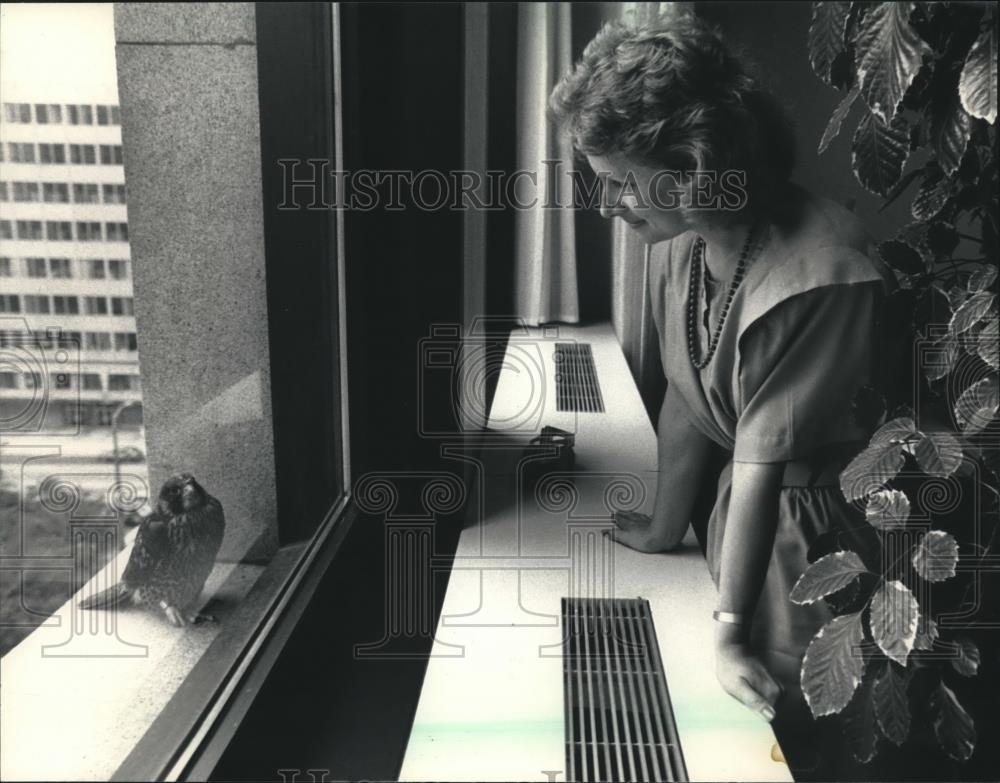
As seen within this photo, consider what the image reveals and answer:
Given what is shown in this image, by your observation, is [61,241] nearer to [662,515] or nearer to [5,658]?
[5,658]

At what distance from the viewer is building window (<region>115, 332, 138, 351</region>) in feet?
1.96

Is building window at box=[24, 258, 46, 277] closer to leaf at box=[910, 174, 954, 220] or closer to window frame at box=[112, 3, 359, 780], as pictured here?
window frame at box=[112, 3, 359, 780]

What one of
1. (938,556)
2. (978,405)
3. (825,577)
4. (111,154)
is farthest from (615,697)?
(111,154)

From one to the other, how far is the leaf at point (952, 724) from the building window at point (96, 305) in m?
0.94

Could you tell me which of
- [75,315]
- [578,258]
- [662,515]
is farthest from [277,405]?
[578,258]

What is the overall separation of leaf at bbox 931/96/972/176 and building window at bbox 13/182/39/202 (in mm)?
842

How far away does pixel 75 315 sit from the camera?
1.81ft

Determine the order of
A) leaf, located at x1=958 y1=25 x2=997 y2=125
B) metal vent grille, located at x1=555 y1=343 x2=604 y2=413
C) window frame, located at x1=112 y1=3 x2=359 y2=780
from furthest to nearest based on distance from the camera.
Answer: metal vent grille, located at x1=555 y1=343 x2=604 y2=413 < leaf, located at x1=958 y1=25 x2=997 y2=125 < window frame, located at x1=112 y1=3 x2=359 y2=780

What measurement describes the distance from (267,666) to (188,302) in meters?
0.36

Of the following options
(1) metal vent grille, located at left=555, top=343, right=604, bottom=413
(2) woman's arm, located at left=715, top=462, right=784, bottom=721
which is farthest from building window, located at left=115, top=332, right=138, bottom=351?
(1) metal vent grille, located at left=555, top=343, right=604, bottom=413

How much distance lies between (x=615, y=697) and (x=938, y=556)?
1.23 ft

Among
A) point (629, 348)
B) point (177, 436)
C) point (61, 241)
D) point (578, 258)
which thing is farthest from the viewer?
point (578, 258)

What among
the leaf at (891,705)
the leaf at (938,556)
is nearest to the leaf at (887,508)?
the leaf at (938,556)

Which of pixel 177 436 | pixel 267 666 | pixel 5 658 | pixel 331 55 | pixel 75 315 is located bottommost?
pixel 267 666
